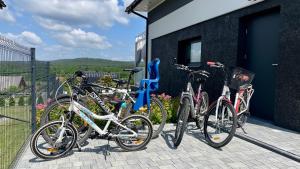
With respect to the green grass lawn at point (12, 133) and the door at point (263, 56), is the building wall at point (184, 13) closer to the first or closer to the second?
the door at point (263, 56)

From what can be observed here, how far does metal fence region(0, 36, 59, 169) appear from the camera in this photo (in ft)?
11.4

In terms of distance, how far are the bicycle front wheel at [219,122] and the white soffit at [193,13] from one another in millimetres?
2783

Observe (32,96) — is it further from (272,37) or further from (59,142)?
(272,37)

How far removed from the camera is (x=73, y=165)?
3.85 m

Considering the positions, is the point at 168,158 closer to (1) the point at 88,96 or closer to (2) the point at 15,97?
(1) the point at 88,96

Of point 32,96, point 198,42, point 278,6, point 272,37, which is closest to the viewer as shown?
point 32,96

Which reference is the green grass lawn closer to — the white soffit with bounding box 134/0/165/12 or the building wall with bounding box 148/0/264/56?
the building wall with bounding box 148/0/264/56

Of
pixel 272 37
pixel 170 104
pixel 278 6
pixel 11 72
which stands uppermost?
pixel 278 6

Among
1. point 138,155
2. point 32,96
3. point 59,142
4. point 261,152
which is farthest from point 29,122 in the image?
point 261,152

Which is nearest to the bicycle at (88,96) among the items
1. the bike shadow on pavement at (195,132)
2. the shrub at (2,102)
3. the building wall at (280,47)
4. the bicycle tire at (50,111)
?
the bicycle tire at (50,111)

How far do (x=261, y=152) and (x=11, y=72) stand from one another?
378 cm

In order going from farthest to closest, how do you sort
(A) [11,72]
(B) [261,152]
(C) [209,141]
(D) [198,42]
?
(D) [198,42], (C) [209,141], (B) [261,152], (A) [11,72]

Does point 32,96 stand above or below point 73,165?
above

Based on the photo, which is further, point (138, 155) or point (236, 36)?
point (236, 36)
